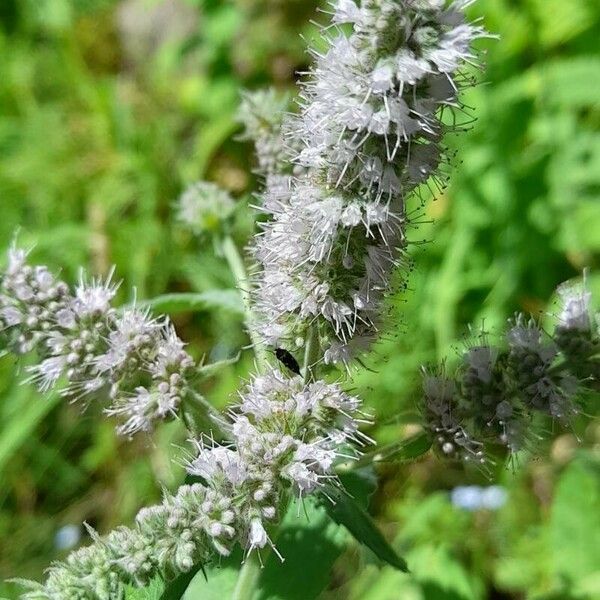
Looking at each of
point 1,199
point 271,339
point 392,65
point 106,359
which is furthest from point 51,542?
point 392,65

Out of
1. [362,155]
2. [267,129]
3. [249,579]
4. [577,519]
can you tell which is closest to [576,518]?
[577,519]

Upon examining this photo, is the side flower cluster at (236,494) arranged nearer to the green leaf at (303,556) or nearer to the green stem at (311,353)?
the green stem at (311,353)

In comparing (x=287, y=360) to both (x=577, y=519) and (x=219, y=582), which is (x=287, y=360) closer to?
(x=219, y=582)

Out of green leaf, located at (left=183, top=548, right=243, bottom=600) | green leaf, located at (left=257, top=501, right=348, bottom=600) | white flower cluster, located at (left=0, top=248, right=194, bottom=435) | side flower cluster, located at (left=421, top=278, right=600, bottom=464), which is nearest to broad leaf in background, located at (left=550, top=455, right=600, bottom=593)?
green leaf, located at (left=257, top=501, right=348, bottom=600)

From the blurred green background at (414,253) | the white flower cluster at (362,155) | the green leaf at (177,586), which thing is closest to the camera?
the white flower cluster at (362,155)

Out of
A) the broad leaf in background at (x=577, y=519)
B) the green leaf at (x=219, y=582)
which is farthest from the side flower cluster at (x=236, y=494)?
the broad leaf in background at (x=577, y=519)

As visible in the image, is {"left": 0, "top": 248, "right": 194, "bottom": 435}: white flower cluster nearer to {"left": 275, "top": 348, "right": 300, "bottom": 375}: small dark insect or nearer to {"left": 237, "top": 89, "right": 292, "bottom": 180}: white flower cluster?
{"left": 275, "top": 348, "right": 300, "bottom": 375}: small dark insect
